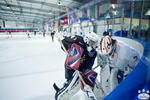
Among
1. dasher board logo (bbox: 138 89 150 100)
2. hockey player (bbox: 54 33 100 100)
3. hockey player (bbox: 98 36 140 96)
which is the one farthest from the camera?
hockey player (bbox: 54 33 100 100)

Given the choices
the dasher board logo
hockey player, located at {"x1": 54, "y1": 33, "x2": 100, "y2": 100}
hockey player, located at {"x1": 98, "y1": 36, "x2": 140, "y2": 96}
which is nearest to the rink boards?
the dasher board logo

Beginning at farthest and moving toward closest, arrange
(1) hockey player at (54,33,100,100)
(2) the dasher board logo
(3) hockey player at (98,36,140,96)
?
1. (1) hockey player at (54,33,100,100)
2. (3) hockey player at (98,36,140,96)
3. (2) the dasher board logo

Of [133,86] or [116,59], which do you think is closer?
[133,86]

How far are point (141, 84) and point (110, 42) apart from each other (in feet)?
1.74

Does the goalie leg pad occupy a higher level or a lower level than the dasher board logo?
lower

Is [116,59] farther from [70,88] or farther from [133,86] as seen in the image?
[70,88]

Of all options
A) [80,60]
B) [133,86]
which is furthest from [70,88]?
[133,86]

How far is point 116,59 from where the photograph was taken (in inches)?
42.5

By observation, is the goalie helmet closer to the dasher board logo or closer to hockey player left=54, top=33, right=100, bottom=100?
hockey player left=54, top=33, right=100, bottom=100

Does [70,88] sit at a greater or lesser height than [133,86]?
lesser

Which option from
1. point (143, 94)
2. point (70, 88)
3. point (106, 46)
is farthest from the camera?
point (70, 88)

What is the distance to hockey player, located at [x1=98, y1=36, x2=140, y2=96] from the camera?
993 millimetres

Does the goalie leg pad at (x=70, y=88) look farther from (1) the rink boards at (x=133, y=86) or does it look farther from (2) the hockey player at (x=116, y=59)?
(1) the rink boards at (x=133, y=86)

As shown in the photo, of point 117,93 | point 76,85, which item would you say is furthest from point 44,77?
point 117,93
